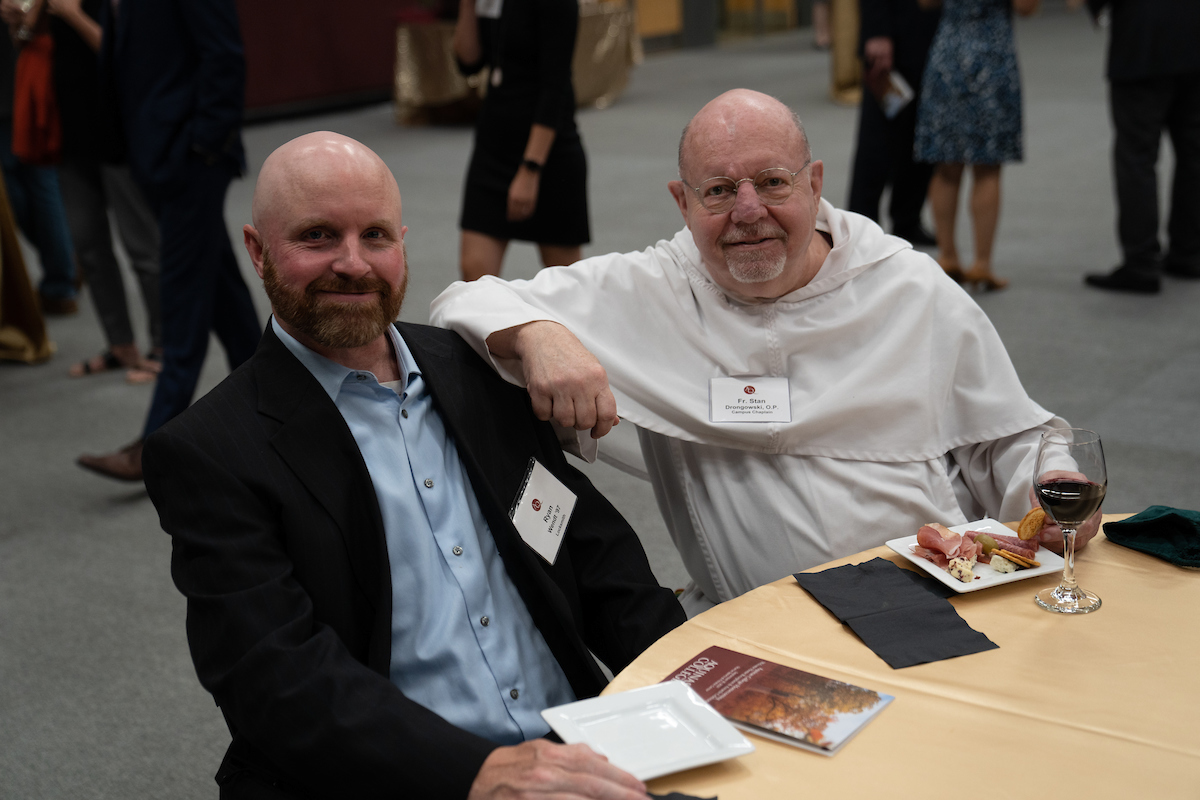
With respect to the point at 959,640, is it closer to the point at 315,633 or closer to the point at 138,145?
the point at 315,633

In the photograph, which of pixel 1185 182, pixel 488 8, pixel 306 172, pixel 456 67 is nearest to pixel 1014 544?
pixel 306 172

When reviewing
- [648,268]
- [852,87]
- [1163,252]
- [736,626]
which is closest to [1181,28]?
[1163,252]

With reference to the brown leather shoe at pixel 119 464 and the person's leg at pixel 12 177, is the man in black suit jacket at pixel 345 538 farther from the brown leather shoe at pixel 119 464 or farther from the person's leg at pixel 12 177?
the person's leg at pixel 12 177

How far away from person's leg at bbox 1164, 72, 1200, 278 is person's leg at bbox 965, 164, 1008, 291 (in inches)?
36.6

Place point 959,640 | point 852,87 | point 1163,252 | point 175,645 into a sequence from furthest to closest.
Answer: point 852,87
point 1163,252
point 175,645
point 959,640

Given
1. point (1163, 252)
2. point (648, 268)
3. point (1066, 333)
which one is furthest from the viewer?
point (1163, 252)

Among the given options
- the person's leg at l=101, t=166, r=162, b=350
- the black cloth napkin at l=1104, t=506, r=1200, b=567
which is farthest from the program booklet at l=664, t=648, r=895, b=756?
the person's leg at l=101, t=166, r=162, b=350

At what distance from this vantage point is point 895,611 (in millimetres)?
1438

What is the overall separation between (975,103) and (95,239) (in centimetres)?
411

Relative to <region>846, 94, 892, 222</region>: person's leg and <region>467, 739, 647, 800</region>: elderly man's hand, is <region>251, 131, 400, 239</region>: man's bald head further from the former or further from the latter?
<region>846, 94, 892, 222</region>: person's leg

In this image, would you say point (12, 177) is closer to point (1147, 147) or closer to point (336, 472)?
point (336, 472)

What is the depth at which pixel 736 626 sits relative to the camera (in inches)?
56.2

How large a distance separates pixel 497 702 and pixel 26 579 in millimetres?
2423

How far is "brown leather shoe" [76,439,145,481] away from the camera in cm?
386
